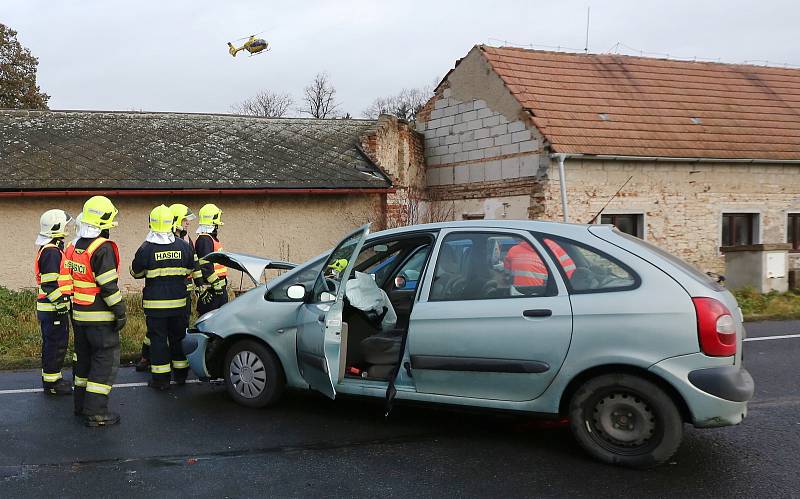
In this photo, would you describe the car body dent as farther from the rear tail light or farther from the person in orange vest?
the rear tail light

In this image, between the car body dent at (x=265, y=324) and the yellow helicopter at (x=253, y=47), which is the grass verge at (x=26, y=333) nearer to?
the car body dent at (x=265, y=324)

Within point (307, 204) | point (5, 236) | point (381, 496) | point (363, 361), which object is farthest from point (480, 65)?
point (381, 496)

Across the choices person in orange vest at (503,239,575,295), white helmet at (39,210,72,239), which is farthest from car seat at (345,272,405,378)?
white helmet at (39,210,72,239)

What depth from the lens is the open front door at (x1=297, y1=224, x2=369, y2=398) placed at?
502 centimetres

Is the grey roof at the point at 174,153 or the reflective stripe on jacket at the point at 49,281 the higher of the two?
the grey roof at the point at 174,153

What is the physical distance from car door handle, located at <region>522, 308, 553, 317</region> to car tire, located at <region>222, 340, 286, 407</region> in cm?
227

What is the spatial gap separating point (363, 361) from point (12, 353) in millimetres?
5723

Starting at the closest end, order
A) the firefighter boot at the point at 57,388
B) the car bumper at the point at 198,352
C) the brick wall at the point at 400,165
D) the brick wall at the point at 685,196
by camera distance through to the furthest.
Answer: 1. the car bumper at the point at 198,352
2. the firefighter boot at the point at 57,388
3. the brick wall at the point at 685,196
4. the brick wall at the point at 400,165

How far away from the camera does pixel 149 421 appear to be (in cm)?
572

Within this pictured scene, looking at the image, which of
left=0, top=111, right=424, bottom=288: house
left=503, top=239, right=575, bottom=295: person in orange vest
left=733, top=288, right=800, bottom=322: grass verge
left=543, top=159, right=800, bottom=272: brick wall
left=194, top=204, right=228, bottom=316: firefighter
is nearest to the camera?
left=503, top=239, right=575, bottom=295: person in orange vest

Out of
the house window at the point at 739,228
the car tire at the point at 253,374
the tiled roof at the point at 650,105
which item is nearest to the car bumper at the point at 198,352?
the car tire at the point at 253,374

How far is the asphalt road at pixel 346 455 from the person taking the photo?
13.8 feet

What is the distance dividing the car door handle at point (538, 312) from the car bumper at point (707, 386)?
28.0 inches

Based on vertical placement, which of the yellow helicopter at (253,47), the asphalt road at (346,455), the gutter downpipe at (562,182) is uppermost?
the yellow helicopter at (253,47)
